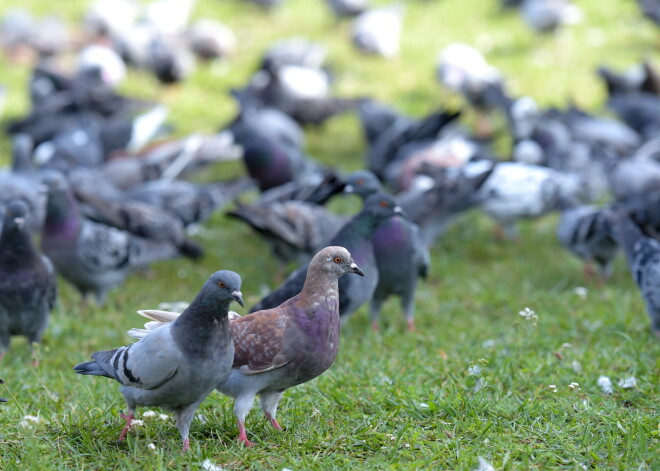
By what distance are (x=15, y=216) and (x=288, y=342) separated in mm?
2377

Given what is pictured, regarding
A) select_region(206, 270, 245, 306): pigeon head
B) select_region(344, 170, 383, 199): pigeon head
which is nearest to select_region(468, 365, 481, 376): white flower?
select_region(206, 270, 245, 306): pigeon head

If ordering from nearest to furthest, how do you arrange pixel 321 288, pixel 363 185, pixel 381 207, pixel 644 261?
pixel 321 288 → pixel 381 207 → pixel 644 261 → pixel 363 185

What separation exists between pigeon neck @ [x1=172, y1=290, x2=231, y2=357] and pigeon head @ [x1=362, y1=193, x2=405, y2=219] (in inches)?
74.6

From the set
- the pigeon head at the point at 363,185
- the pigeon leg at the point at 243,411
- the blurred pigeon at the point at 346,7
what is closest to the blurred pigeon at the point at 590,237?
the pigeon head at the point at 363,185

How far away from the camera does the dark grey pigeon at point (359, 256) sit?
538 cm

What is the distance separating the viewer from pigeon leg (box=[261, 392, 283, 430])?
13.6ft

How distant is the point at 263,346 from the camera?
13.0 feet

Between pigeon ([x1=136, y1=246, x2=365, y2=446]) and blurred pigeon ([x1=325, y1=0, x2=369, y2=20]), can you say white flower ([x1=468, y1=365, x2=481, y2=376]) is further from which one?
blurred pigeon ([x1=325, y1=0, x2=369, y2=20])

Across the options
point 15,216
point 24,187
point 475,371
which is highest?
point 15,216

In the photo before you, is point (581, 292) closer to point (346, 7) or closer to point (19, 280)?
point (19, 280)

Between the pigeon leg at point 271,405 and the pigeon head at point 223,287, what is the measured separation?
27.0 inches

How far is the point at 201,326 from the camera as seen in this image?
3713 mm

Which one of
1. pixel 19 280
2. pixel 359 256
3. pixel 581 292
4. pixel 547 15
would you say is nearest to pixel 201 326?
pixel 359 256

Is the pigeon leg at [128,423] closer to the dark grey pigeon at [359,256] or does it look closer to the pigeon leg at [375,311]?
the dark grey pigeon at [359,256]
